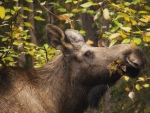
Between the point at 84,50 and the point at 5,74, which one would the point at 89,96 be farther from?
the point at 5,74

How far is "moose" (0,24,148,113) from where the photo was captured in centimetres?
880

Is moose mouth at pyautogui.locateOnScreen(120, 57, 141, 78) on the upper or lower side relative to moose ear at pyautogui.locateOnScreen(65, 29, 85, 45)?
lower

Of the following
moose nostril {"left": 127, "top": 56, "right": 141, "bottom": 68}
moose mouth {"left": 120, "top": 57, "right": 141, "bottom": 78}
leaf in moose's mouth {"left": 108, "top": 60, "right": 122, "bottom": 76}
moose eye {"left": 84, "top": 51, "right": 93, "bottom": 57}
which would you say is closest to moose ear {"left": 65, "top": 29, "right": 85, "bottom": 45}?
moose eye {"left": 84, "top": 51, "right": 93, "bottom": 57}

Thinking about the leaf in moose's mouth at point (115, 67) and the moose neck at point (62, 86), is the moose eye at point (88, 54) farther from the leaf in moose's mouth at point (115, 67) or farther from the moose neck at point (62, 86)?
the leaf in moose's mouth at point (115, 67)

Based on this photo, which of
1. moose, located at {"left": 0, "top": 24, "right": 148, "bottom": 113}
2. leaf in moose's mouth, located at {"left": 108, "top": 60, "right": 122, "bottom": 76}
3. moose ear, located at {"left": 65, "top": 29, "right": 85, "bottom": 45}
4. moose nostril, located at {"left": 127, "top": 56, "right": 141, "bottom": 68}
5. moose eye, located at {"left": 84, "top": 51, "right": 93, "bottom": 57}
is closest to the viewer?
moose nostril, located at {"left": 127, "top": 56, "right": 141, "bottom": 68}

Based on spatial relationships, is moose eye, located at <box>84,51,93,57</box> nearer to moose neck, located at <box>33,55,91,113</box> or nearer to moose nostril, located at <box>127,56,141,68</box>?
moose neck, located at <box>33,55,91,113</box>

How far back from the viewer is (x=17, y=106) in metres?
8.58

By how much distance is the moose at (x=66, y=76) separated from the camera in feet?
28.9

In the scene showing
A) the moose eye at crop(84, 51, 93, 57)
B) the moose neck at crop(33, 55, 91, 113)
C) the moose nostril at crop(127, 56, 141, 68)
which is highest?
the moose nostril at crop(127, 56, 141, 68)

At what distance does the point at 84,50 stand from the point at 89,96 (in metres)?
0.90

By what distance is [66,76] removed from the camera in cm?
945

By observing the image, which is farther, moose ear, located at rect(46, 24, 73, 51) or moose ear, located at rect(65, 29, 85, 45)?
moose ear, located at rect(65, 29, 85, 45)

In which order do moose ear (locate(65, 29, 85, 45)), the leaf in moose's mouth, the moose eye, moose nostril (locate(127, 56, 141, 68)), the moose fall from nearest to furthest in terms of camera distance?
moose nostril (locate(127, 56, 141, 68)), the leaf in moose's mouth, the moose, the moose eye, moose ear (locate(65, 29, 85, 45))

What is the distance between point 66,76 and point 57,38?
75 centimetres
